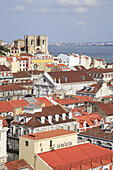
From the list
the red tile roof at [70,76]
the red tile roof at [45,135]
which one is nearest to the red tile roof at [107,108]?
the red tile roof at [45,135]

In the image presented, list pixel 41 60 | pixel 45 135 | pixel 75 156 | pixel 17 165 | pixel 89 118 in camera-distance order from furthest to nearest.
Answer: pixel 41 60 → pixel 89 118 → pixel 45 135 → pixel 75 156 → pixel 17 165

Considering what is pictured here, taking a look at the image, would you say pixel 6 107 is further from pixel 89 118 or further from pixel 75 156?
pixel 75 156

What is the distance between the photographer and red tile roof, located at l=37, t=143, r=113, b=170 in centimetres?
2746

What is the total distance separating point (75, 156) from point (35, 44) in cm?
13290

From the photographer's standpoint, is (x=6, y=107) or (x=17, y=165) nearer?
(x=17, y=165)

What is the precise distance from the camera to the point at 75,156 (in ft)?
94.1

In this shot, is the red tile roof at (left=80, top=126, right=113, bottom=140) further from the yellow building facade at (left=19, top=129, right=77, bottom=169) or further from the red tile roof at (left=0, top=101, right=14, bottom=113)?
the red tile roof at (left=0, top=101, right=14, bottom=113)

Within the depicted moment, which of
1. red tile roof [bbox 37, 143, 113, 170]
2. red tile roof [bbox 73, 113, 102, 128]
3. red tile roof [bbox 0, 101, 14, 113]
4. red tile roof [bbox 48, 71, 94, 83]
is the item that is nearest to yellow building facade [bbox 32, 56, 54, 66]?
red tile roof [bbox 48, 71, 94, 83]

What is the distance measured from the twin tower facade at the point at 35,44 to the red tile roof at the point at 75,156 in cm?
12501

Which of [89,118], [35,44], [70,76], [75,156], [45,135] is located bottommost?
[75,156]

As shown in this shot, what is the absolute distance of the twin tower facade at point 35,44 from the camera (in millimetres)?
A: 157625

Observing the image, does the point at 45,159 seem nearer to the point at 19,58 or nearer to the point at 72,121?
the point at 72,121

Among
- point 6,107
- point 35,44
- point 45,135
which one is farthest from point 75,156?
point 35,44

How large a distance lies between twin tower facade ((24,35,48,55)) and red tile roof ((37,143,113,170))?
410 ft
